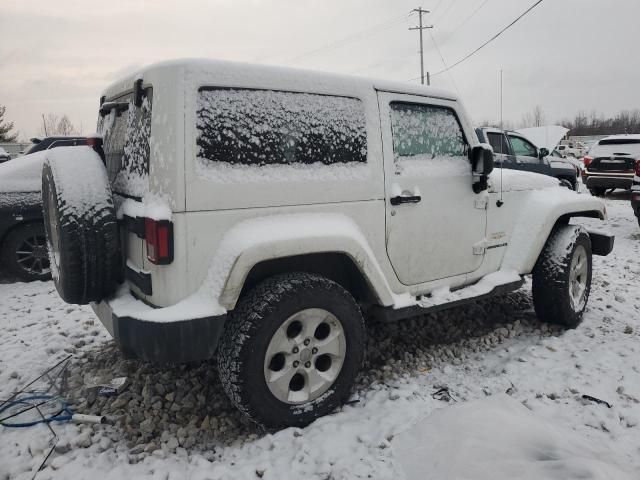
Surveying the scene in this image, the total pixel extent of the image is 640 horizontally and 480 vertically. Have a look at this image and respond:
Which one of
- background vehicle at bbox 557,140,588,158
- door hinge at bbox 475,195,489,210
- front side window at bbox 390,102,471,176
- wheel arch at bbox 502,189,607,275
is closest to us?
front side window at bbox 390,102,471,176

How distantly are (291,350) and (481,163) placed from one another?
195cm

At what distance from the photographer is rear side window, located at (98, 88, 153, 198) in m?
2.54

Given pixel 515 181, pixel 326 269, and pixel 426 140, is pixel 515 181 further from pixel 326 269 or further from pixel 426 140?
pixel 326 269

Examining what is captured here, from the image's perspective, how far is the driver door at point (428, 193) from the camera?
3.16 m

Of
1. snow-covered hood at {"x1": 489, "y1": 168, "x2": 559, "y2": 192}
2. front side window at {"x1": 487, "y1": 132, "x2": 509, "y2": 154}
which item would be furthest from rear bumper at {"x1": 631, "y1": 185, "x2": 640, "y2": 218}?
A: snow-covered hood at {"x1": 489, "y1": 168, "x2": 559, "y2": 192}

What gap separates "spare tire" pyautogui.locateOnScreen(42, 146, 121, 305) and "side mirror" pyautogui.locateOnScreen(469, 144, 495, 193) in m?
2.48

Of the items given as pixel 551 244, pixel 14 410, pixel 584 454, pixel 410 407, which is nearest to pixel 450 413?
pixel 410 407

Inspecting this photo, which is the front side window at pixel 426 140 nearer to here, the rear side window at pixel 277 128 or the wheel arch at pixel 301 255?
the rear side window at pixel 277 128

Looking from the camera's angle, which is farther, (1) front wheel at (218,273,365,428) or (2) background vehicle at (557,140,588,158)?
(2) background vehicle at (557,140,588,158)

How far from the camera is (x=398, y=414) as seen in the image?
2.88 m

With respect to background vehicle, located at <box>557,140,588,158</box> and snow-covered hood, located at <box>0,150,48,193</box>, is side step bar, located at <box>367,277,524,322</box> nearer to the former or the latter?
snow-covered hood, located at <box>0,150,48,193</box>

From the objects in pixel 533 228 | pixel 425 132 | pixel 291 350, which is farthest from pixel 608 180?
pixel 291 350

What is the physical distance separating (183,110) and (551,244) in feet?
10.8

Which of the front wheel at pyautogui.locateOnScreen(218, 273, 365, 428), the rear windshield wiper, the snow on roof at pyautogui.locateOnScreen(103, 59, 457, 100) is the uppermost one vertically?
the snow on roof at pyautogui.locateOnScreen(103, 59, 457, 100)
